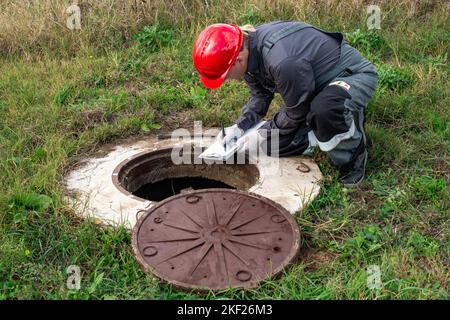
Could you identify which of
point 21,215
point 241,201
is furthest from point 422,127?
point 21,215

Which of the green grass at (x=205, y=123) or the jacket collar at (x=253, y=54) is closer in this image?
the green grass at (x=205, y=123)

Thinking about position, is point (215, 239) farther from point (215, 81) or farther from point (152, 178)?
point (152, 178)

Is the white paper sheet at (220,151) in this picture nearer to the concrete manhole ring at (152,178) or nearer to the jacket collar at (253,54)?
the concrete manhole ring at (152,178)

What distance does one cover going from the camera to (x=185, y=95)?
475cm

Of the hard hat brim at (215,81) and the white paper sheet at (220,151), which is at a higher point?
the hard hat brim at (215,81)

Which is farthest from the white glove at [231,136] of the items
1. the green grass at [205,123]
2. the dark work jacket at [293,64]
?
the green grass at [205,123]

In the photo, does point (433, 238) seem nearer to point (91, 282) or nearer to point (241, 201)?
point (241, 201)

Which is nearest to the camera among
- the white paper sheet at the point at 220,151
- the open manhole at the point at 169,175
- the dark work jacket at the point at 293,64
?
the dark work jacket at the point at 293,64

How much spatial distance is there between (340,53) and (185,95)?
152 centimetres


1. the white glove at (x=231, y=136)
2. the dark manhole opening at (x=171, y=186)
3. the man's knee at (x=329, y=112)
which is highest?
the man's knee at (x=329, y=112)

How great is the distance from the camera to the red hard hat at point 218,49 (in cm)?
332

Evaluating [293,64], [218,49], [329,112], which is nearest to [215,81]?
[218,49]

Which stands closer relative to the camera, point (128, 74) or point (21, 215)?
point (21, 215)

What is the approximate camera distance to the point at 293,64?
3293mm
